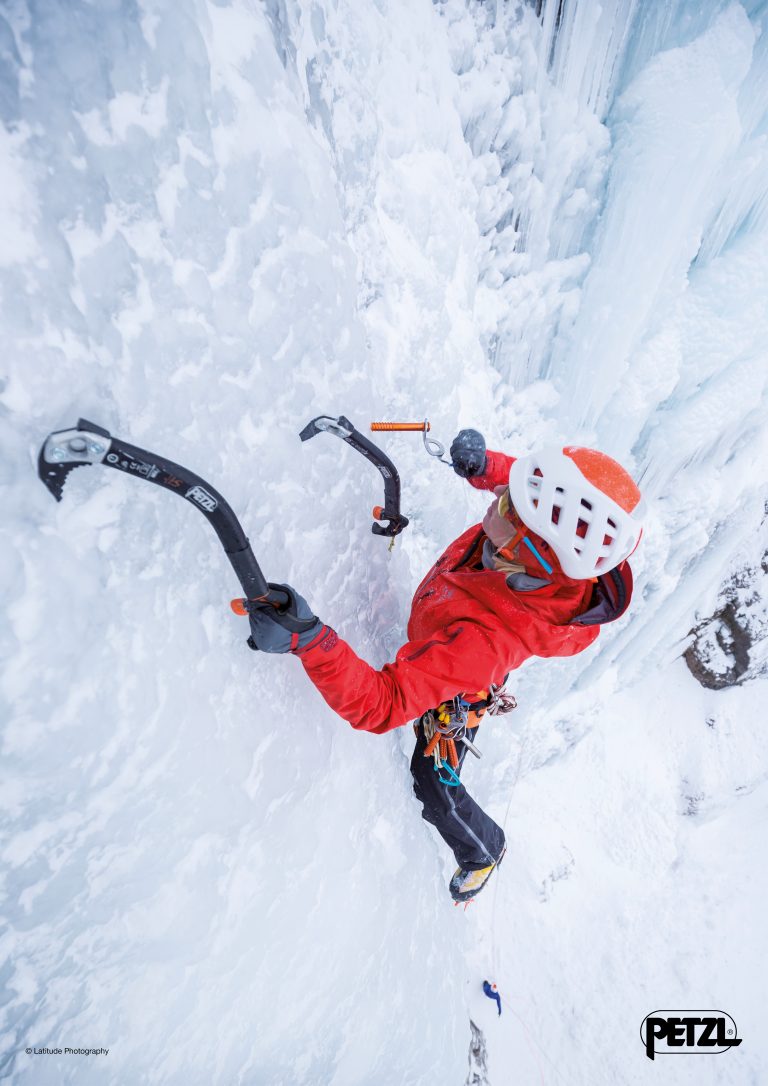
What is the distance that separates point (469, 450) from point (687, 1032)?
22.0ft

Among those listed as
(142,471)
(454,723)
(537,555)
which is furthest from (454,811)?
(142,471)

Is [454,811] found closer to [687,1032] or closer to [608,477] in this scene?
[608,477]

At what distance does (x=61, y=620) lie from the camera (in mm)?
980

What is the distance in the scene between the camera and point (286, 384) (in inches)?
54.8

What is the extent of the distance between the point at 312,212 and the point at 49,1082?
2154mm

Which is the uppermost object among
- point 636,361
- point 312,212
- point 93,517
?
point 636,361

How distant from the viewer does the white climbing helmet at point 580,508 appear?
150 centimetres

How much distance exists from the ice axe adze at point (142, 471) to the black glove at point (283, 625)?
46 millimetres

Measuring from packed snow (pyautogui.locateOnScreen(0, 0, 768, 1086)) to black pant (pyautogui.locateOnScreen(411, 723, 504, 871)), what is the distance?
0.14 metres

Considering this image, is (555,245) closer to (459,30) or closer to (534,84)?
(534,84)

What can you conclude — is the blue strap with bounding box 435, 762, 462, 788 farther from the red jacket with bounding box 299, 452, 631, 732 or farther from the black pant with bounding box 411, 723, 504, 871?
the red jacket with bounding box 299, 452, 631, 732

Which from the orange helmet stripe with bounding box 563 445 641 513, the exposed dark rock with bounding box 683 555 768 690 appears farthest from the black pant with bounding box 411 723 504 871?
the exposed dark rock with bounding box 683 555 768 690

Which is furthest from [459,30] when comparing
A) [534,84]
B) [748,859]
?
[748,859]

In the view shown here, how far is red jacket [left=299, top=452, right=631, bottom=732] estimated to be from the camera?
54.0 inches
